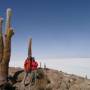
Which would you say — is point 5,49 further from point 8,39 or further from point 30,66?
point 30,66

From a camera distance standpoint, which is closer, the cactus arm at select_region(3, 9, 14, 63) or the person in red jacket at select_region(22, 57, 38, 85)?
the cactus arm at select_region(3, 9, 14, 63)

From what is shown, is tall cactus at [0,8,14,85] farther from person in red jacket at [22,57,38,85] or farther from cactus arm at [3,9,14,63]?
person in red jacket at [22,57,38,85]

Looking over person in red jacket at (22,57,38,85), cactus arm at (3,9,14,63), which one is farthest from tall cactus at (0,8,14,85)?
person in red jacket at (22,57,38,85)

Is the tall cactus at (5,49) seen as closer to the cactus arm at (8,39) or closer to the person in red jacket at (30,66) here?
the cactus arm at (8,39)

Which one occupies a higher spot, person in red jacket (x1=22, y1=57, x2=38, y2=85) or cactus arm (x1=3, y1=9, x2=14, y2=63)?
cactus arm (x1=3, y1=9, x2=14, y2=63)

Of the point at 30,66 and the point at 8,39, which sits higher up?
the point at 8,39

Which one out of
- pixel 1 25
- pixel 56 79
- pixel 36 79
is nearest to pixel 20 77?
pixel 36 79

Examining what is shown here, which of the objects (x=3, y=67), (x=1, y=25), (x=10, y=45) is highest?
(x=1, y=25)

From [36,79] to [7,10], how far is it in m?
6.33

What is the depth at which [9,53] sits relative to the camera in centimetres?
2366

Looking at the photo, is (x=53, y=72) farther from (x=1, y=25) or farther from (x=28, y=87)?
(x=1, y=25)

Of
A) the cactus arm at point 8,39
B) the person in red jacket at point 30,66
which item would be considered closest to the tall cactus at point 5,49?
the cactus arm at point 8,39

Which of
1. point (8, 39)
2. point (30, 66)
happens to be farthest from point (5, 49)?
point (30, 66)

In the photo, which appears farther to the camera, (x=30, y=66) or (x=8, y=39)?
(x=30, y=66)
